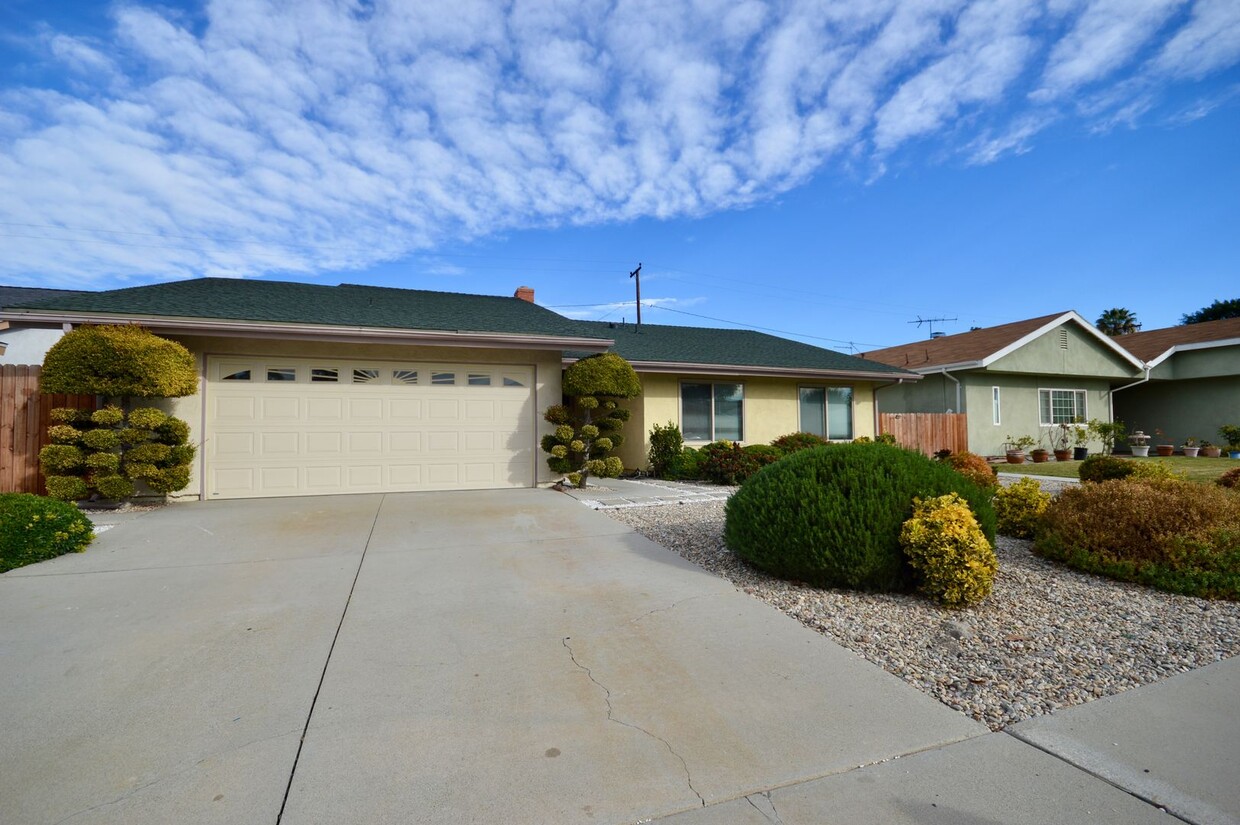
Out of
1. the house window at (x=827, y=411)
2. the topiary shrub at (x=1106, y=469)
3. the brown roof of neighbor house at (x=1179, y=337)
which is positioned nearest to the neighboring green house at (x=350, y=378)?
the house window at (x=827, y=411)

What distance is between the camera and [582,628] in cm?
369

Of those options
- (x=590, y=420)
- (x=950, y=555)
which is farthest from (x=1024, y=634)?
(x=590, y=420)

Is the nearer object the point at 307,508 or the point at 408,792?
the point at 408,792

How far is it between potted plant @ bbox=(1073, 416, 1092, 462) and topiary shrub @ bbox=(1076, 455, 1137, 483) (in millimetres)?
11869

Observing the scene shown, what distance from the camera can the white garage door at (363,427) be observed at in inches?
352

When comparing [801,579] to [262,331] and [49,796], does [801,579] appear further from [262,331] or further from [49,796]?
[262,331]

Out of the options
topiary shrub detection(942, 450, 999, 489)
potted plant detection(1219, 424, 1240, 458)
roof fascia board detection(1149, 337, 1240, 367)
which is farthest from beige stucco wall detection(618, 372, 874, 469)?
roof fascia board detection(1149, 337, 1240, 367)

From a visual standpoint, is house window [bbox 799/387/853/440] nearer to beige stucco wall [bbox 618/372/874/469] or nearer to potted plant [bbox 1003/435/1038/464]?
beige stucco wall [bbox 618/372/874/469]

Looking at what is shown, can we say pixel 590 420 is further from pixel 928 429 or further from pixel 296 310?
pixel 928 429

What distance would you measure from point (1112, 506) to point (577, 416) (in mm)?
7985

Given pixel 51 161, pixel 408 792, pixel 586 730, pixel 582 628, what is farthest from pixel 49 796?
pixel 51 161

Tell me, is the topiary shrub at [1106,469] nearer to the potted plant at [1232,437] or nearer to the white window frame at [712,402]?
the white window frame at [712,402]

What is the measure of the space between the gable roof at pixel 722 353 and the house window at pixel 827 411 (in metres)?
0.74

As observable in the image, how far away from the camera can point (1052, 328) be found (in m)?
18.3
